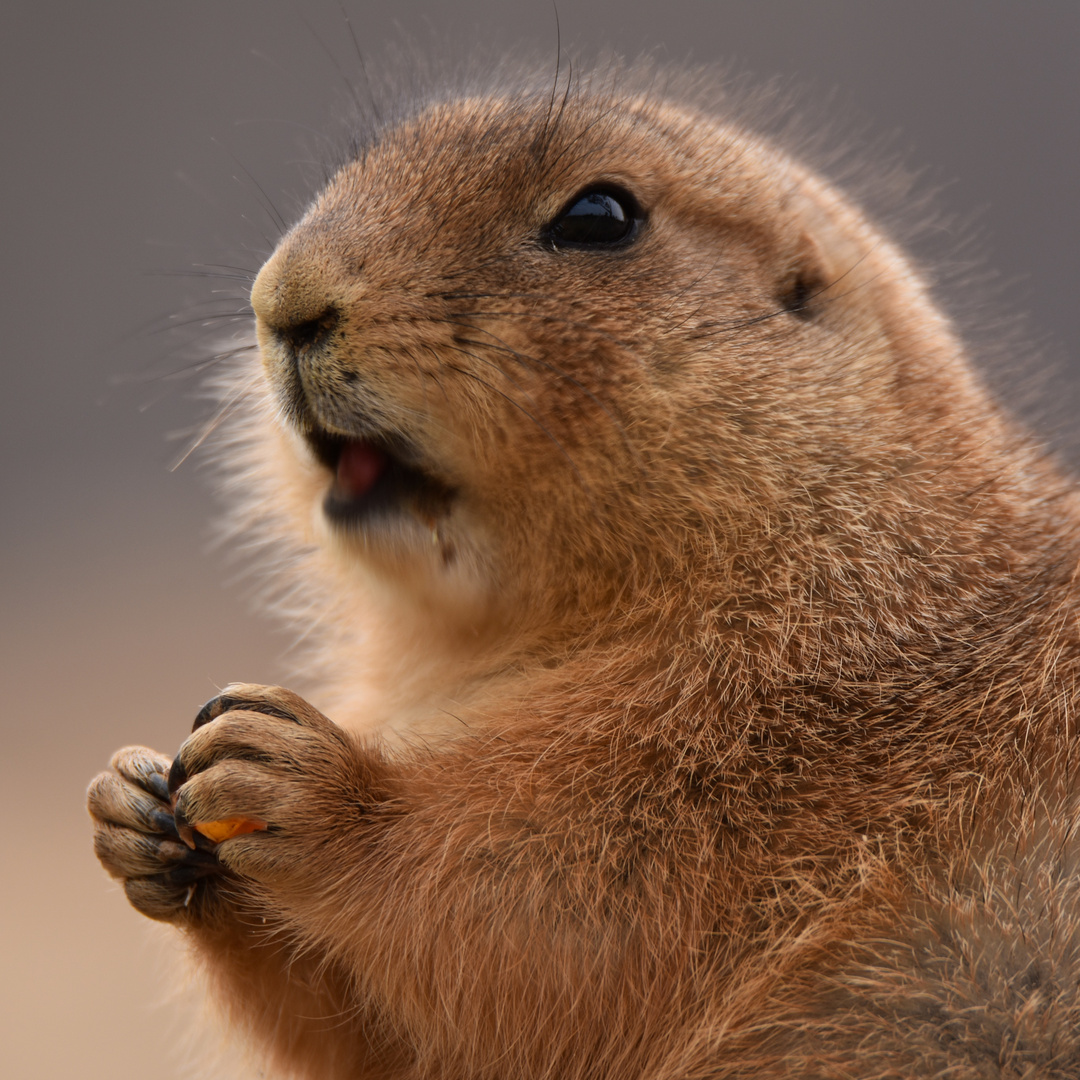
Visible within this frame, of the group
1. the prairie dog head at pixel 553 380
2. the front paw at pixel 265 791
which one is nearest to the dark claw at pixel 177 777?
the front paw at pixel 265 791

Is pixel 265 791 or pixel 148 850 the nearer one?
pixel 265 791

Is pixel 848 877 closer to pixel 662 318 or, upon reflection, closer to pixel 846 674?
pixel 846 674

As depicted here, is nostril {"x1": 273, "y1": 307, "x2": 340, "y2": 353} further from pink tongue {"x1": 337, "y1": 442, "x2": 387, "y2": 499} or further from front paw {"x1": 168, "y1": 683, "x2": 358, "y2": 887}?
front paw {"x1": 168, "y1": 683, "x2": 358, "y2": 887}

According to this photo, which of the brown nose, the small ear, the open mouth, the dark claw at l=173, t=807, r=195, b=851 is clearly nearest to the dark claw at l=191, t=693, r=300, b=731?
the dark claw at l=173, t=807, r=195, b=851

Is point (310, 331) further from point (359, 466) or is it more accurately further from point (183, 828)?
point (183, 828)

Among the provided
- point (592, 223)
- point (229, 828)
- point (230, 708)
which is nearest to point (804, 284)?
point (592, 223)

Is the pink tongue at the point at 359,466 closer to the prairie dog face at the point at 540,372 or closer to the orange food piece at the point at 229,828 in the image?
the prairie dog face at the point at 540,372
